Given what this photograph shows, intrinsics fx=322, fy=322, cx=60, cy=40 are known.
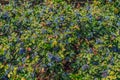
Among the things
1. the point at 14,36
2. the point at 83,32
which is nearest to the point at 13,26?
the point at 14,36

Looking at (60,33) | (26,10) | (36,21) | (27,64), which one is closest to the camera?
(27,64)

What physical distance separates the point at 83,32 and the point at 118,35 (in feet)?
1.96

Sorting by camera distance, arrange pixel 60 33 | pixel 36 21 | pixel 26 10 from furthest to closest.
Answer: pixel 26 10, pixel 36 21, pixel 60 33

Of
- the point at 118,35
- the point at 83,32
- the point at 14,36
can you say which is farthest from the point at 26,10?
the point at 118,35

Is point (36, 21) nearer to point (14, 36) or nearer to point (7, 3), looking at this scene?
point (14, 36)

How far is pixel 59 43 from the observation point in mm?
5203

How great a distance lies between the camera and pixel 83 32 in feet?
18.0

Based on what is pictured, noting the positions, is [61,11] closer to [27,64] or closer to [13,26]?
[13,26]

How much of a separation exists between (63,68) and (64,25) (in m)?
0.83

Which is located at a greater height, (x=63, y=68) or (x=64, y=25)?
(x=64, y=25)

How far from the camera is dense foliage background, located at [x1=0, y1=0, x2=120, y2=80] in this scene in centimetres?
496

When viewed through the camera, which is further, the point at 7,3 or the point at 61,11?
the point at 7,3

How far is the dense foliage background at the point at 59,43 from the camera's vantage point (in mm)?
4961

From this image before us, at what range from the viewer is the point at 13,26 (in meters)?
5.69
